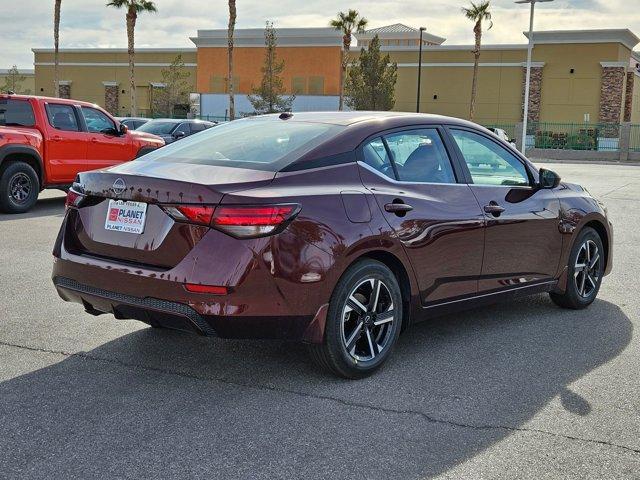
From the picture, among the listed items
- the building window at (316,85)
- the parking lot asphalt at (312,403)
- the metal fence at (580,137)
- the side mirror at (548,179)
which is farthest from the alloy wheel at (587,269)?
the building window at (316,85)

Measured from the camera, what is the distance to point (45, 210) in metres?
13.2

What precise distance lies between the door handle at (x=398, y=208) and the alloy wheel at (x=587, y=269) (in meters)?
2.32

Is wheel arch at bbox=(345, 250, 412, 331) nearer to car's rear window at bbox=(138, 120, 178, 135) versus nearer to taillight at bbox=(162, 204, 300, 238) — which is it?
taillight at bbox=(162, 204, 300, 238)

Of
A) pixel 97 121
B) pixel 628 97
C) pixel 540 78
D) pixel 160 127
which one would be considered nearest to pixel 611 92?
pixel 628 97

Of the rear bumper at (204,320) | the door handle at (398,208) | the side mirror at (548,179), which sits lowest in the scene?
the rear bumper at (204,320)

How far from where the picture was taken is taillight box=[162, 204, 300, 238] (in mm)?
4047

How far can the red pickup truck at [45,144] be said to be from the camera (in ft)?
40.5

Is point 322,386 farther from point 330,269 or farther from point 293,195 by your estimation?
point 293,195

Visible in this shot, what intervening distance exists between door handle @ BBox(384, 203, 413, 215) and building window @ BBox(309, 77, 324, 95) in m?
55.7

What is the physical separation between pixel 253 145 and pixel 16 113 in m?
9.15

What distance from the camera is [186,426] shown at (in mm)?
3902

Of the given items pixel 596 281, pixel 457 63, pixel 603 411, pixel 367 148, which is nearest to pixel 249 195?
pixel 367 148

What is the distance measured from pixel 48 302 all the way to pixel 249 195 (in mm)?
3053

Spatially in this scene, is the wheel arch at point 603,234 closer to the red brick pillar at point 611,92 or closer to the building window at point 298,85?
the red brick pillar at point 611,92
